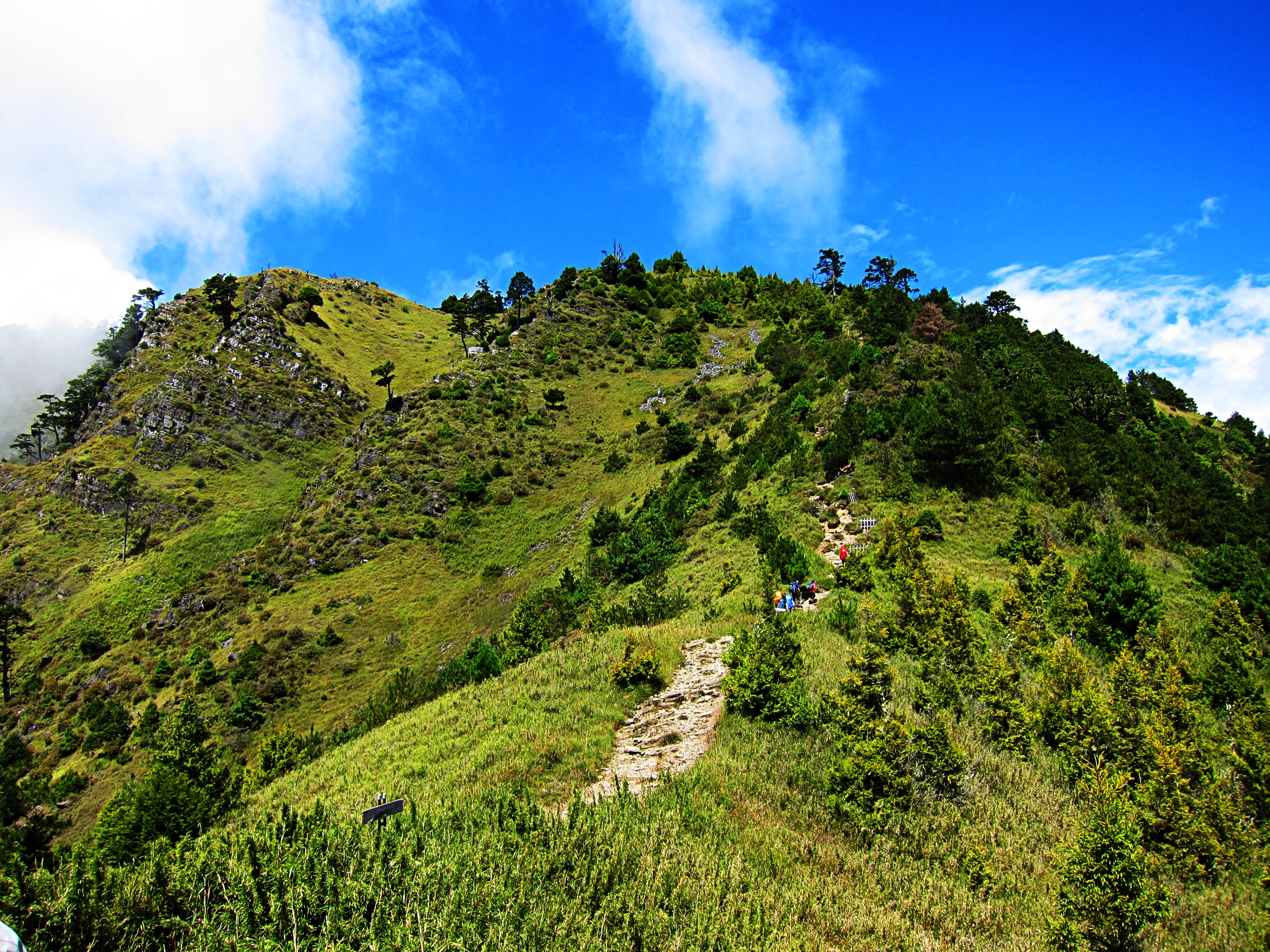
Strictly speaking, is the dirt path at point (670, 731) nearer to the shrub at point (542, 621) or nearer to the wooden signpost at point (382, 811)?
the wooden signpost at point (382, 811)

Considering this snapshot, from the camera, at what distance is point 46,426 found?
270 feet

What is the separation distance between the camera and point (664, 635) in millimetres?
16609

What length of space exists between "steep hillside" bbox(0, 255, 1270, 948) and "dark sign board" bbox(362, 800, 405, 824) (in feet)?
0.78

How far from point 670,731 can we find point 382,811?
6737 millimetres

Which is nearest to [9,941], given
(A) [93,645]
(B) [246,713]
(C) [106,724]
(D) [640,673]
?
(D) [640,673]

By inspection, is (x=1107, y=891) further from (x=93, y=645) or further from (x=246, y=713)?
(x=93, y=645)

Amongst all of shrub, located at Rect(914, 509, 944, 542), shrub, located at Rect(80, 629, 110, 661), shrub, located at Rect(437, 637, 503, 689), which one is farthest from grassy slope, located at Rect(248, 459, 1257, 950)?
shrub, located at Rect(80, 629, 110, 661)

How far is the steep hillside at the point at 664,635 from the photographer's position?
19.6 ft

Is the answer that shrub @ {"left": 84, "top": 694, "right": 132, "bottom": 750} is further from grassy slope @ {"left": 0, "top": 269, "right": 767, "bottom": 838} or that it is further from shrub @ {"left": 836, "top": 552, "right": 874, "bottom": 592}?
shrub @ {"left": 836, "top": 552, "right": 874, "bottom": 592}

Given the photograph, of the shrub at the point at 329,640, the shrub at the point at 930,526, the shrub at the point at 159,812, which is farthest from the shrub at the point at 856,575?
the shrub at the point at 329,640

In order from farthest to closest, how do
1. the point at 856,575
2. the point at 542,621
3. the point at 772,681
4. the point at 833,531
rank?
the point at 833,531 < the point at 542,621 < the point at 856,575 < the point at 772,681

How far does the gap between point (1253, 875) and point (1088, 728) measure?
2.46 metres

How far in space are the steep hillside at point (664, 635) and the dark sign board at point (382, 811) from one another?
0.24 m

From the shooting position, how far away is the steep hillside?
5.96 meters
